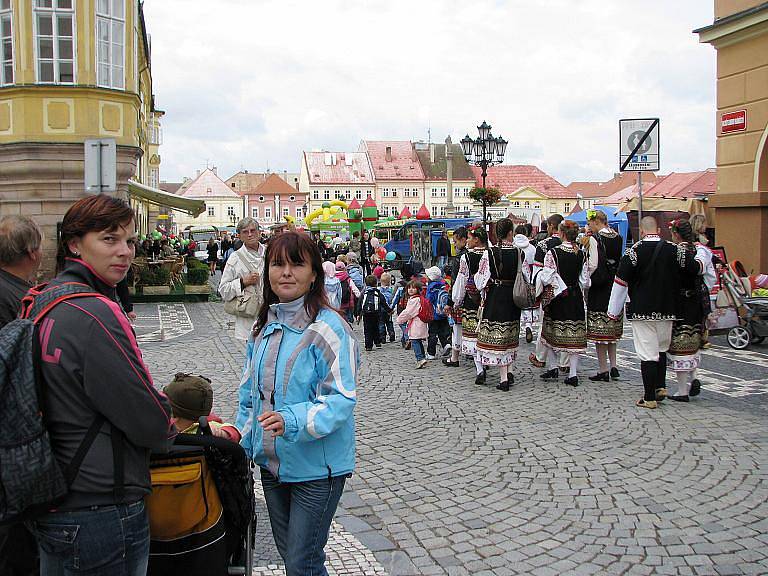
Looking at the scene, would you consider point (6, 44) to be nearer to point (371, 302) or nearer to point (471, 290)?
point (371, 302)

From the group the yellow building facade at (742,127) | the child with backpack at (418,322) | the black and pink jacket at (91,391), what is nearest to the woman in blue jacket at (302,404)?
the black and pink jacket at (91,391)

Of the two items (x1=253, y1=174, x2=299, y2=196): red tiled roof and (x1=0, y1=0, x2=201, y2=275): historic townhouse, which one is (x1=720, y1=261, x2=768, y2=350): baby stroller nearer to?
(x1=0, y1=0, x2=201, y2=275): historic townhouse

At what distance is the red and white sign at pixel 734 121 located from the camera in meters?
14.2

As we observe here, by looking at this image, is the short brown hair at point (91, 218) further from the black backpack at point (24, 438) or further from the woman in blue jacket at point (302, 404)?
the woman in blue jacket at point (302, 404)

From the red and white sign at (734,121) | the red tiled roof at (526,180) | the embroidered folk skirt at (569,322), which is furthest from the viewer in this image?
the red tiled roof at (526,180)

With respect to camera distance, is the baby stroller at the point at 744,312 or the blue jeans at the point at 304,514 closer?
the blue jeans at the point at 304,514

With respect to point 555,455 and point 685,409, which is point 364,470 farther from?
point 685,409

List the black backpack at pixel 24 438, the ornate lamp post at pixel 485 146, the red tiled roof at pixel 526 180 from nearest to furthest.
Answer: the black backpack at pixel 24 438 < the ornate lamp post at pixel 485 146 < the red tiled roof at pixel 526 180

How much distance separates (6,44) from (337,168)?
271 ft

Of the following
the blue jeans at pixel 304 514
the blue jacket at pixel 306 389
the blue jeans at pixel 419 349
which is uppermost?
the blue jacket at pixel 306 389

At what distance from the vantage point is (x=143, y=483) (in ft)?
8.16

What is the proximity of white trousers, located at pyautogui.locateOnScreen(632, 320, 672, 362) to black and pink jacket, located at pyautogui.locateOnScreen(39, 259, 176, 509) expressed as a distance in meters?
6.38

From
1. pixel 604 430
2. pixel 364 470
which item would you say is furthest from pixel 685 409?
pixel 364 470

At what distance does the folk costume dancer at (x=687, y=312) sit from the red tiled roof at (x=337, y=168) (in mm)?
90920
